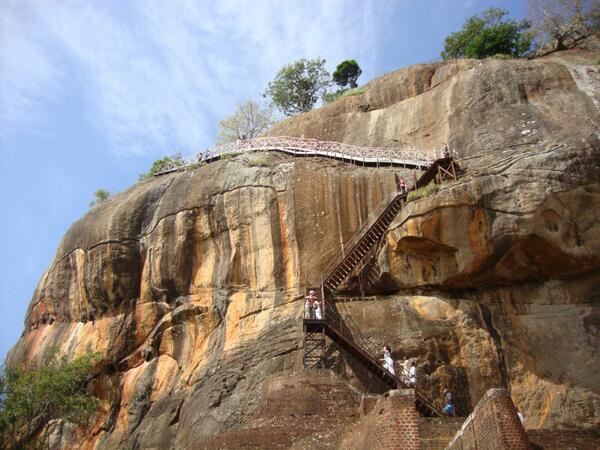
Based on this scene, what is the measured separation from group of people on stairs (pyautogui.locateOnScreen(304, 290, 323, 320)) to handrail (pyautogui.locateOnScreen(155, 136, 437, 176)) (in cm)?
748

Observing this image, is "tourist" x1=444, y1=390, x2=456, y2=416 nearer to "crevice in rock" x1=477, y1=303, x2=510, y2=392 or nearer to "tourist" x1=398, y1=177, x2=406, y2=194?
"crevice in rock" x1=477, y1=303, x2=510, y2=392

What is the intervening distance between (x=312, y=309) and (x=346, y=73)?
3282 centimetres

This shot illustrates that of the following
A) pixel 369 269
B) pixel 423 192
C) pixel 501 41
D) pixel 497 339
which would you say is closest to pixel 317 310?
pixel 369 269

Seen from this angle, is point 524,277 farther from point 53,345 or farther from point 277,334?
point 53,345

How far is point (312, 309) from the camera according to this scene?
2181 cm

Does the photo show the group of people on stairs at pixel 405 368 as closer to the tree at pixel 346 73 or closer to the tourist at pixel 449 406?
the tourist at pixel 449 406

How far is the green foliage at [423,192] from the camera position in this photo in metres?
22.5

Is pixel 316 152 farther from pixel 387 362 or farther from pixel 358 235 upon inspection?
pixel 387 362

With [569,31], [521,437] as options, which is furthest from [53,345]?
[569,31]

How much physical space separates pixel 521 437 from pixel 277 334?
11.7 meters

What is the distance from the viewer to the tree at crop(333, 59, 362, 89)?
51250mm

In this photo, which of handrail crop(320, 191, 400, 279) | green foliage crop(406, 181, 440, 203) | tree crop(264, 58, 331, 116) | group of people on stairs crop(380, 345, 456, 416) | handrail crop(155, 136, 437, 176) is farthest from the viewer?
tree crop(264, 58, 331, 116)

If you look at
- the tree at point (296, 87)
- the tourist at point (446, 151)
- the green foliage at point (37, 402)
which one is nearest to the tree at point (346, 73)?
the tree at point (296, 87)

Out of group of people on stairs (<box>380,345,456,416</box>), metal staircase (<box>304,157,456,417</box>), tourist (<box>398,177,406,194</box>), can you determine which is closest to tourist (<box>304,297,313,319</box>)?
metal staircase (<box>304,157,456,417</box>)
